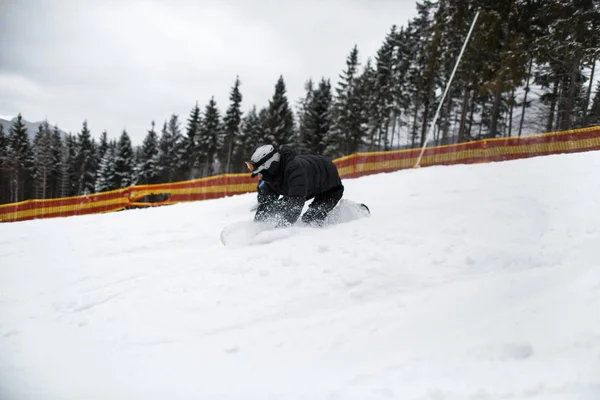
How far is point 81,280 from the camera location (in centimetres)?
310

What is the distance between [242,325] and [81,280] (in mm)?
1795

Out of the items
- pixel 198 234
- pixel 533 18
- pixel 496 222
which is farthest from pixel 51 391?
pixel 533 18

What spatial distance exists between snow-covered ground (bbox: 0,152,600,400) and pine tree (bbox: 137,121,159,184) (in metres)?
41.4

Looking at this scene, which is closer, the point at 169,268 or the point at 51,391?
the point at 51,391

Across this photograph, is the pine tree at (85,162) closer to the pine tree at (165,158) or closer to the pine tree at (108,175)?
the pine tree at (108,175)

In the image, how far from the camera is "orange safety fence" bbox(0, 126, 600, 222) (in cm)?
1149

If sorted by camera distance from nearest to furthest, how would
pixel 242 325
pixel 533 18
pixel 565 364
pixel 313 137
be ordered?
pixel 565 364 → pixel 242 325 → pixel 533 18 → pixel 313 137

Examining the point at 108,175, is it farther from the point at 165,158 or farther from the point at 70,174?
the point at 70,174

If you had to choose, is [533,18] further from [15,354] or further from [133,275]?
[15,354]

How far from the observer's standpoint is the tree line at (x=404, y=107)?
11.2 metres

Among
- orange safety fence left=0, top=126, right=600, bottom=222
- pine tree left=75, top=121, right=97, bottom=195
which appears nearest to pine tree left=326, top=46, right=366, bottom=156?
orange safety fence left=0, top=126, right=600, bottom=222

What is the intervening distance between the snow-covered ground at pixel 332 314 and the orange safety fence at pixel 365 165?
9.18 m

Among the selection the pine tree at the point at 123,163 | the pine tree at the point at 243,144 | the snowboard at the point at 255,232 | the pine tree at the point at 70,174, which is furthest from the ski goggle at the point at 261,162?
the pine tree at the point at 70,174

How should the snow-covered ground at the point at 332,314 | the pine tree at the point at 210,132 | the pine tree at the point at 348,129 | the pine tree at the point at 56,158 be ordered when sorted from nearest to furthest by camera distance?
the snow-covered ground at the point at 332,314
the pine tree at the point at 56,158
the pine tree at the point at 348,129
the pine tree at the point at 210,132
